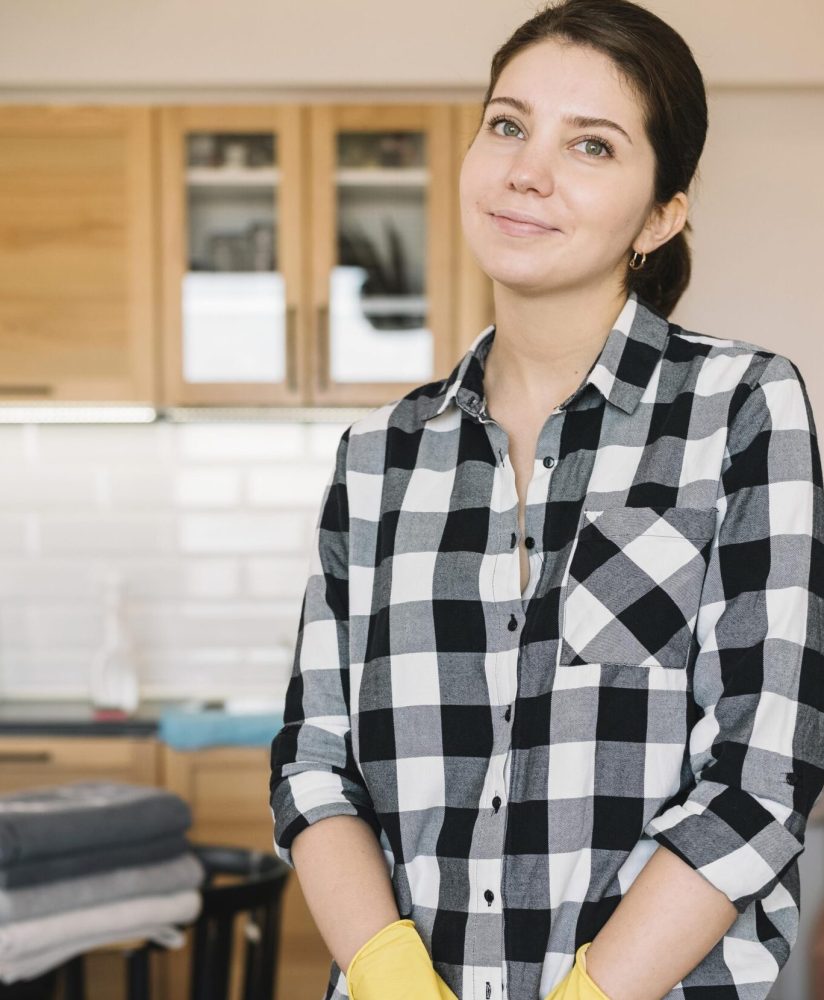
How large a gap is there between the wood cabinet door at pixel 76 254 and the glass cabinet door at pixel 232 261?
7cm

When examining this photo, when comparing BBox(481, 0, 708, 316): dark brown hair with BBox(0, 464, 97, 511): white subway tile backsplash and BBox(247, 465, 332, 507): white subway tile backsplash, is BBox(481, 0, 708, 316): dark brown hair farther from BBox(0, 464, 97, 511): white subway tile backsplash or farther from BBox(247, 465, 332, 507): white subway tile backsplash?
BBox(0, 464, 97, 511): white subway tile backsplash

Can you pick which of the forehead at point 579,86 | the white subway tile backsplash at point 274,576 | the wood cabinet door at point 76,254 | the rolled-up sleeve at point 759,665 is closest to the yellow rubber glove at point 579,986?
the rolled-up sleeve at point 759,665

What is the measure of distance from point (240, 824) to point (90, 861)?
1.49 m

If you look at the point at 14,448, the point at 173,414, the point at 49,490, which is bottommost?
the point at 49,490

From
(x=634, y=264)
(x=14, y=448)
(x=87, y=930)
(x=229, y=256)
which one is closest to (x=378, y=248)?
(x=229, y=256)

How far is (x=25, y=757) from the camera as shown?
125 inches

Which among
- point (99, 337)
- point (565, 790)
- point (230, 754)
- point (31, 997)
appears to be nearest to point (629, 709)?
point (565, 790)

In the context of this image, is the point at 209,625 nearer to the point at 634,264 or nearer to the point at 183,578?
the point at 183,578

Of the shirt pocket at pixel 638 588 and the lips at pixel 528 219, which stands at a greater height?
the lips at pixel 528 219

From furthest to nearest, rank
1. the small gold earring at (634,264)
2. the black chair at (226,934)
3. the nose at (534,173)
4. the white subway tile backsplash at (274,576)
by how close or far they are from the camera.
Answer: the white subway tile backsplash at (274,576)
the black chair at (226,934)
the small gold earring at (634,264)
the nose at (534,173)

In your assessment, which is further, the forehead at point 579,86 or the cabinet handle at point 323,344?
the cabinet handle at point 323,344

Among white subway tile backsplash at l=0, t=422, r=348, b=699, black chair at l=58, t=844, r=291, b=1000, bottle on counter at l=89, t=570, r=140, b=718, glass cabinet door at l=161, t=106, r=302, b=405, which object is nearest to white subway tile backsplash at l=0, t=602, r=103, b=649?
white subway tile backsplash at l=0, t=422, r=348, b=699

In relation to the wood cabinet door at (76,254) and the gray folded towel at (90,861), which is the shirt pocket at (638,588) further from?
the wood cabinet door at (76,254)

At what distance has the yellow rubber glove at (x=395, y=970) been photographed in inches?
39.5
